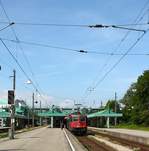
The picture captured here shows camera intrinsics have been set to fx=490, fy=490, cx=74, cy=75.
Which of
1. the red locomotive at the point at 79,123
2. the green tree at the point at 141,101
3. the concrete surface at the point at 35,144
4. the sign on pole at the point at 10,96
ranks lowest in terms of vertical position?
the concrete surface at the point at 35,144

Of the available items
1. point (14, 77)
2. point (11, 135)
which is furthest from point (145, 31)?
point (14, 77)

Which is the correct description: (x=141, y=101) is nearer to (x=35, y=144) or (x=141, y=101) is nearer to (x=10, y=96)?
(x=10, y=96)

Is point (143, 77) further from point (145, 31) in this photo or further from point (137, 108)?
point (145, 31)

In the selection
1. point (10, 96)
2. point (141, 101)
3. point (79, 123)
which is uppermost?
point (141, 101)

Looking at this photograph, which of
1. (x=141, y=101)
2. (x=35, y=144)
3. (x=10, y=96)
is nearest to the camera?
(x=35, y=144)

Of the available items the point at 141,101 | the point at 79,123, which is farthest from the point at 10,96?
the point at 141,101

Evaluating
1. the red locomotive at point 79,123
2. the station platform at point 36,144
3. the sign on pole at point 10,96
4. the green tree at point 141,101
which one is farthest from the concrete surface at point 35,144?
the green tree at point 141,101

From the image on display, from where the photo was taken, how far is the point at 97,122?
518 feet

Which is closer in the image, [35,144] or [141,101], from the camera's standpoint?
[35,144]

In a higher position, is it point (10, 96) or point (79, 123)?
point (10, 96)

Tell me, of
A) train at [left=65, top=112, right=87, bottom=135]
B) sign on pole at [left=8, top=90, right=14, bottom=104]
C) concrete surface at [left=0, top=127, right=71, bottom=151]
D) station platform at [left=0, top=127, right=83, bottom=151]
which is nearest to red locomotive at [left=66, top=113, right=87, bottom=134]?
train at [left=65, top=112, right=87, bottom=135]

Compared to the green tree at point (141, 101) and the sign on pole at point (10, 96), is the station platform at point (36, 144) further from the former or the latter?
the green tree at point (141, 101)

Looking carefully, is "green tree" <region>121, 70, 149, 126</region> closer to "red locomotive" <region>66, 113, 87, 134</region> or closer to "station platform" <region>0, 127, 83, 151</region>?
"red locomotive" <region>66, 113, 87, 134</region>

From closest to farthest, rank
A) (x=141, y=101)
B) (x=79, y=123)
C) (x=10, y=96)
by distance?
(x=10, y=96), (x=79, y=123), (x=141, y=101)
